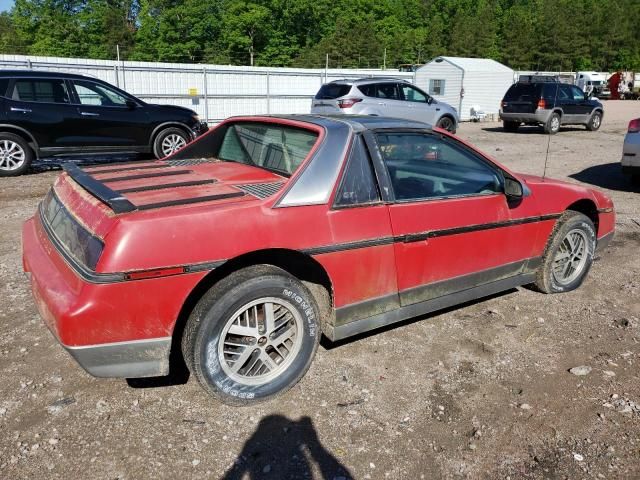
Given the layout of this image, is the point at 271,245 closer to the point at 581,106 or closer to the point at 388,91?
the point at 388,91

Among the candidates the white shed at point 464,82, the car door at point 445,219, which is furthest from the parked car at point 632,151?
the white shed at point 464,82

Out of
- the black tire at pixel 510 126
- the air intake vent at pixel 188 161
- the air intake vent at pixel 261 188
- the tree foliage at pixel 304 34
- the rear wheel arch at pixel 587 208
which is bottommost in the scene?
the black tire at pixel 510 126

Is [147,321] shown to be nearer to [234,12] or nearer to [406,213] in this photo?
[406,213]

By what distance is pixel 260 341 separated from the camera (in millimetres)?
2793

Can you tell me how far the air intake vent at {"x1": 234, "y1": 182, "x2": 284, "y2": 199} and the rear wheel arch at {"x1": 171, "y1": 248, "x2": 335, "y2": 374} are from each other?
0.33 m

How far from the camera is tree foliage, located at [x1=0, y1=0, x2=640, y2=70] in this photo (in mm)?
57997

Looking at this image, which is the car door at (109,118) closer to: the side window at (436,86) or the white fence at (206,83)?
the white fence at (206,83)

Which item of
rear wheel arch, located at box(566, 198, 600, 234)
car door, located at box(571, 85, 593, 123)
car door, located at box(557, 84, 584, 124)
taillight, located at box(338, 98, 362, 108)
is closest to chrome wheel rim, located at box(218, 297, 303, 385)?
rear wheel arch, located at box(566, 198, 600, 234)

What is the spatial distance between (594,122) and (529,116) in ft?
11.4

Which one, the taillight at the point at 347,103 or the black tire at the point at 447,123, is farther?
the black tire at the point at 447,123

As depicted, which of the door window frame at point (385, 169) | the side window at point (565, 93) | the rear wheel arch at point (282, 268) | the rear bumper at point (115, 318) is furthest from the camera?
the side window at point (565, 93)

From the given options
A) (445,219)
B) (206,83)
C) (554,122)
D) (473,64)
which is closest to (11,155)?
(445,219)

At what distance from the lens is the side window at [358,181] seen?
9.81ft

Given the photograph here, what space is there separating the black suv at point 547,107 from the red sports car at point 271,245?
1524cm
